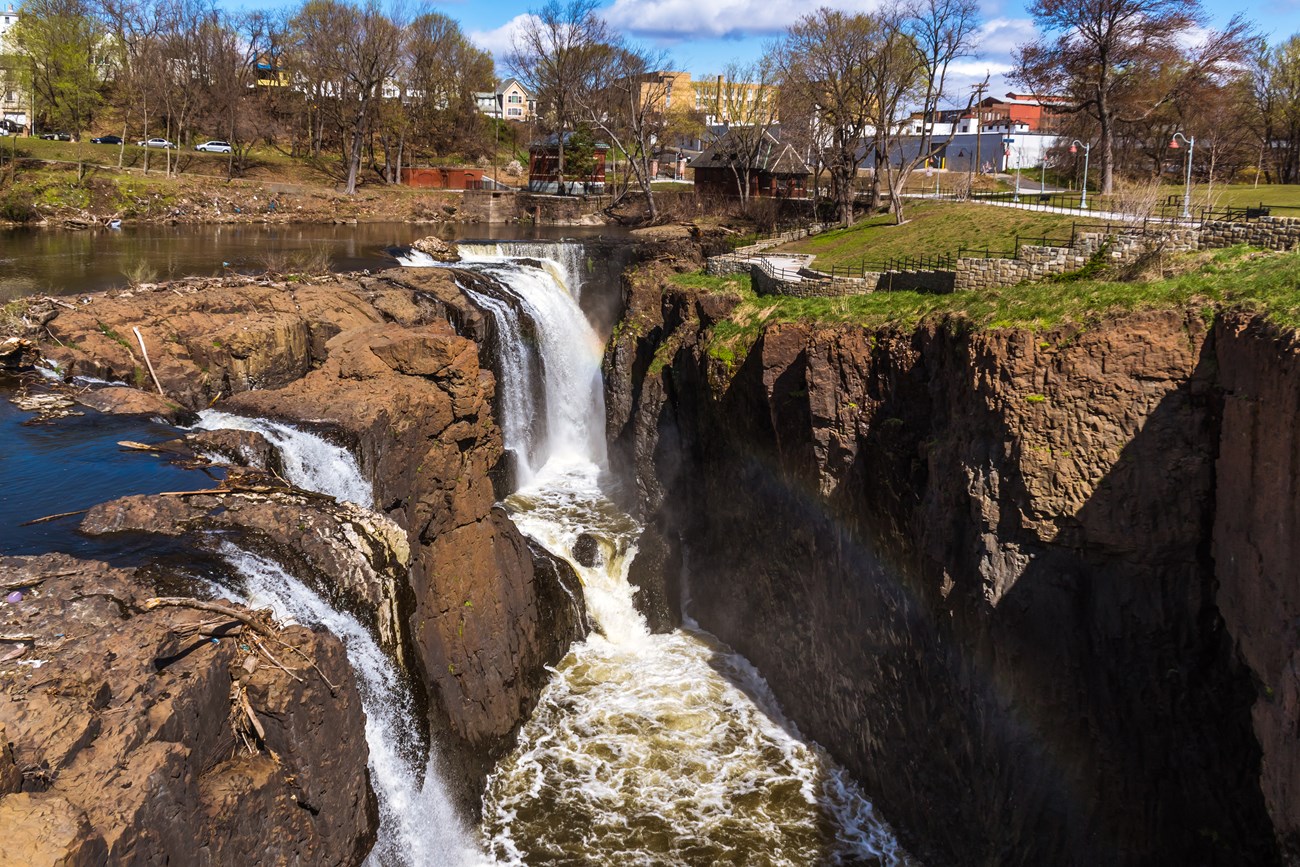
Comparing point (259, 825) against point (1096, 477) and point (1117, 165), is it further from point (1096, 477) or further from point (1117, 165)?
point (1117, 165)

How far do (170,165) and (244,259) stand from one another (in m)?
31.8

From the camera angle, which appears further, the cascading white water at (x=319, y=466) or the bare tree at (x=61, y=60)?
the bare tree at (x=61, y=60)

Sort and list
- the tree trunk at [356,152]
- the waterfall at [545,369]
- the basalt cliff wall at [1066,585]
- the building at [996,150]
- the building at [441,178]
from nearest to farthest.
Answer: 1. the basalt cliff wall at [1066,585]
2. the waterfall at [545,369]
3. the tree trunk at [356,152]
4. the building at [996,150]
5. the building at [441,178]

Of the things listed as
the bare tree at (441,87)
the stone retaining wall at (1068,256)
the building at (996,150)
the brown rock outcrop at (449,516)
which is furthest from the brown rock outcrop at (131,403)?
the bare tree at (441,87)

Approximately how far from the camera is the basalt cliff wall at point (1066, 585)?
41.2 ft

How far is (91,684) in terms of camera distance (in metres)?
9.48

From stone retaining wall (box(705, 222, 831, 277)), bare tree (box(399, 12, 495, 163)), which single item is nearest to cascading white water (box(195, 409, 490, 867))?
stone retaining wall (box(705, 222, 831, 277))

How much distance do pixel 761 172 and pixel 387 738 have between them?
55.7m

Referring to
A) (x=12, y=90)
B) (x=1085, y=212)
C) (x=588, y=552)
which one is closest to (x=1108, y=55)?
(x=1085, y=212)

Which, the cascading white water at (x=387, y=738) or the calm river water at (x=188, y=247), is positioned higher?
the calm river water at (x=188, y=247)

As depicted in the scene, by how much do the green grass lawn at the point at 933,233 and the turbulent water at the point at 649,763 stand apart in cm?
1396

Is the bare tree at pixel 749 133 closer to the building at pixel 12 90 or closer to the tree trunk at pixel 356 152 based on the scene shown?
the tree trunk at pixel 356 152

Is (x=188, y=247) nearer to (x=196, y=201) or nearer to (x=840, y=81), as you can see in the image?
(x=196, y=201)

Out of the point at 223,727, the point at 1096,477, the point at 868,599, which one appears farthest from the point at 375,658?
the point at 1096,477
